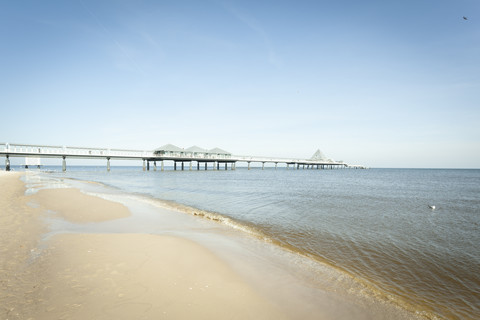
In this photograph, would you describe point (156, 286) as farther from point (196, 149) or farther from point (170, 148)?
point (196, 149)

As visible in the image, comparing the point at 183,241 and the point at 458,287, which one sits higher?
the point at 183,241

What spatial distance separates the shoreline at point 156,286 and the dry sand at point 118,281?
14mm

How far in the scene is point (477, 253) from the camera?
7078mm

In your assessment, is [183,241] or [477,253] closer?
[183,241]

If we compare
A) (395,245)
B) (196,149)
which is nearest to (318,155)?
(196,149)

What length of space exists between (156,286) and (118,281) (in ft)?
2.33

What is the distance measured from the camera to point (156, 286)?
394 centimetres

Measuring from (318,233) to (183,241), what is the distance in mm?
4933

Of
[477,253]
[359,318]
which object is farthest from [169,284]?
[477,253]

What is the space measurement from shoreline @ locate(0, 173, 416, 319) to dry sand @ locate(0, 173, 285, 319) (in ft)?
0.05

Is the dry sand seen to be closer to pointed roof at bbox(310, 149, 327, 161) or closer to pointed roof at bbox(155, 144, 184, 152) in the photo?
pointed roof at bbox(155, 144, 184, 152)

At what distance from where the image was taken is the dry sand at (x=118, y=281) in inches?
127

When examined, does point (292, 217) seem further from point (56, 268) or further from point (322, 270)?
point (56, 268)

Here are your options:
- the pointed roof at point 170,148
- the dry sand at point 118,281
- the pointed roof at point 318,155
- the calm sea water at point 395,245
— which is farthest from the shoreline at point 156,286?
the pointed roof at point 318,155
